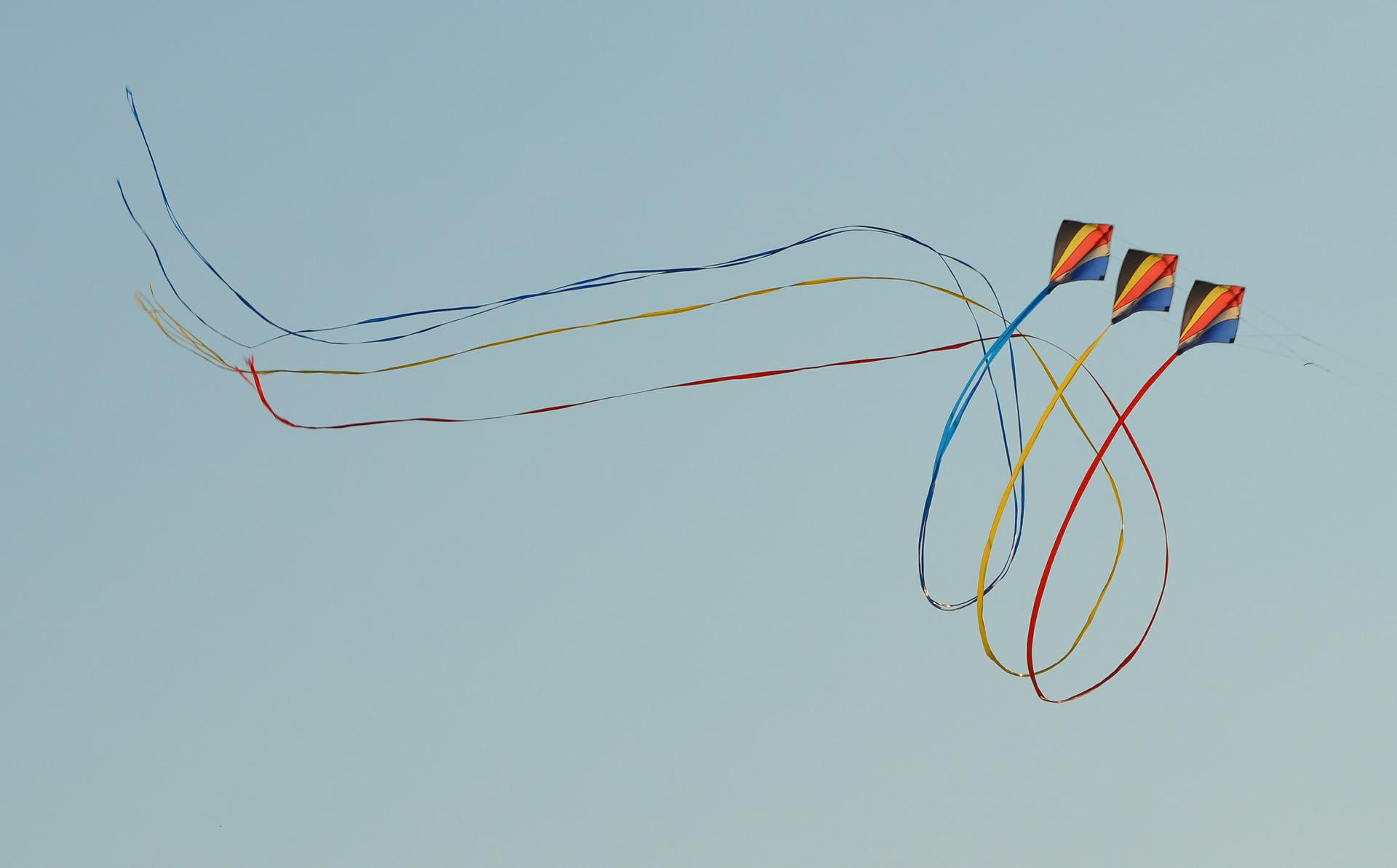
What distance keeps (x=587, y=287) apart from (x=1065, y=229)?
21.8 feet

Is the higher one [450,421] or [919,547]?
[450,421]

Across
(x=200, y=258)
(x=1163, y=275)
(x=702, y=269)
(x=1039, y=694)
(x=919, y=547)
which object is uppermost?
(x=200, y=258)

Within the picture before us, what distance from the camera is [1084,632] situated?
31.8m

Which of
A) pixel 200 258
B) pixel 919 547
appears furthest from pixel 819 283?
pixel 200 258

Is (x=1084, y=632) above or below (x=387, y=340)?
below

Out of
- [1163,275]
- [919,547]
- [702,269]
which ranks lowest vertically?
[919,547]

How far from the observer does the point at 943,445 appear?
30.0 metres

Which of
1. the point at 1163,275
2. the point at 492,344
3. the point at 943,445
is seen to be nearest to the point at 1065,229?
the point at 1163,275

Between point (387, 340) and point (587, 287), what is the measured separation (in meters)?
3.07

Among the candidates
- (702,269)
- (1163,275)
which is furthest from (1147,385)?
(702,269)

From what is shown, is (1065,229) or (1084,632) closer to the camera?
(1065,229)

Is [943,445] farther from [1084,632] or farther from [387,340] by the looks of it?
[387,340]

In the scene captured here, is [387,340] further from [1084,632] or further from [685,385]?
[1084,632]

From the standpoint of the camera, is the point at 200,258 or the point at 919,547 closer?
the point at 200,258
